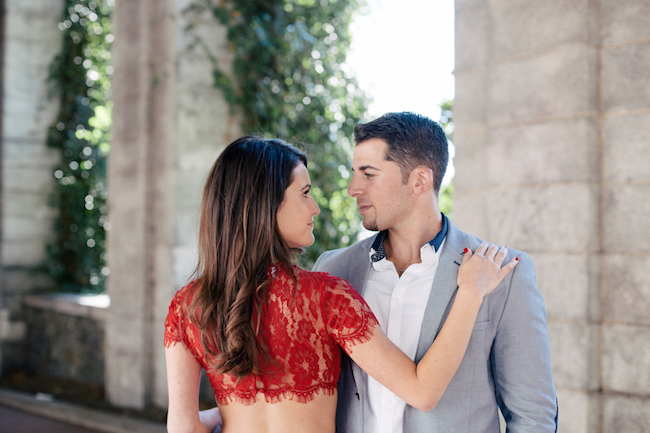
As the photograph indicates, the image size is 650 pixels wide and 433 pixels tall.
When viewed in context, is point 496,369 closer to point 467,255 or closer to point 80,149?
point 467,255

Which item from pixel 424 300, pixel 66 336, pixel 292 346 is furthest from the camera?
pixel 66 336

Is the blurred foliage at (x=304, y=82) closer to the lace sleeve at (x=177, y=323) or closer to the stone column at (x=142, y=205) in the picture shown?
the stone column at (x=142, y=205)

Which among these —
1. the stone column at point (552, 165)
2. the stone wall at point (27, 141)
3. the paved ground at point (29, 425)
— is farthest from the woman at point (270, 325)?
the stone wall at point (27, 141)

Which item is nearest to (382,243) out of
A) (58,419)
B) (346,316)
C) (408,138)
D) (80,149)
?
(408,138)

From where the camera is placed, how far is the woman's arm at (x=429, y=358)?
135 cm

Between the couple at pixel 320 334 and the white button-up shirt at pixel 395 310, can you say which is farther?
the white button-up shirt at pixel 395 310

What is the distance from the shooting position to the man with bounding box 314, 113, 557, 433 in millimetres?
1468

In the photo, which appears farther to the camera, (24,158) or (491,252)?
(24,158)

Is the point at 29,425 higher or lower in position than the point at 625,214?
lower

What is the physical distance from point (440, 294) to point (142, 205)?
3.31 meters

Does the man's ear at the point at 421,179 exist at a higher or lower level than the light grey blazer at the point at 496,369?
higher

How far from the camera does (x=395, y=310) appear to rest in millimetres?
1619

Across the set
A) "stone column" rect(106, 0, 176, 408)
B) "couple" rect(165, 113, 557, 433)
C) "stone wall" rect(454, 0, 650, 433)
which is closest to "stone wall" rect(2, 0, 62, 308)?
"stone column" rect(106, 0, 176, 408)

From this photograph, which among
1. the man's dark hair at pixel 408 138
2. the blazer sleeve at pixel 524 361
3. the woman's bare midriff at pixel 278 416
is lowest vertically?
the woman's bare midriff at pixel 278 416
